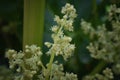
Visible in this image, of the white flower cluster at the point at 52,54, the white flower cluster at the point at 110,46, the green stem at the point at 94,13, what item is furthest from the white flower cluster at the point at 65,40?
the green stem at the point at 94,13

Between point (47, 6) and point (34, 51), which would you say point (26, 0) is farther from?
point (47, 6)

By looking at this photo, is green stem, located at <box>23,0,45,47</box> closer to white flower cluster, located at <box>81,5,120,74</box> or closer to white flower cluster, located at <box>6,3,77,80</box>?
white flower cluster, located at <box>6,3,77,80</box>

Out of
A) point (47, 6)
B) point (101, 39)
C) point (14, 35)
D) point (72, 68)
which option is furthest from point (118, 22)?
point (14, 35)

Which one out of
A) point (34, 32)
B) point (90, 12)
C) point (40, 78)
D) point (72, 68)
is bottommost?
point (40, 78)

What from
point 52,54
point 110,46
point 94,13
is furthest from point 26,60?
point 94,13

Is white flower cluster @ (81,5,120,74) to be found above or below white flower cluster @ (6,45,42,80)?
above

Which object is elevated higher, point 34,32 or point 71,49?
point 34,32

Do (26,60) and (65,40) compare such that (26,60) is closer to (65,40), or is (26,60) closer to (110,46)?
(65,40)

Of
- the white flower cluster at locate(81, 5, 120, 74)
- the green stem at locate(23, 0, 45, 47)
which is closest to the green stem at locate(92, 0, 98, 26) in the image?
the white flower cluster at locate(81, 5, 120, 74)
